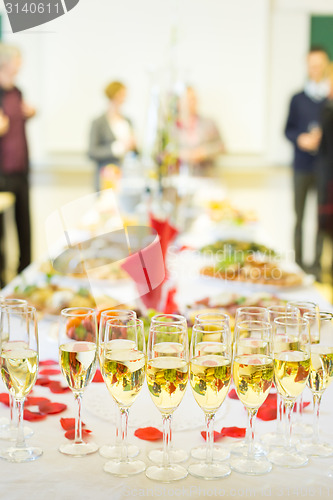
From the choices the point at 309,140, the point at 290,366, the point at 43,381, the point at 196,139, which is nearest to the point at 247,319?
the point at 290,366

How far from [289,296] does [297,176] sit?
4133mm

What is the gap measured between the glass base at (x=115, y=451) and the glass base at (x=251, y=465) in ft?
0.47

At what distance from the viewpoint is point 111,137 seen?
611 cm

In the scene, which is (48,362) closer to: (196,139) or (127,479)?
(127,479)

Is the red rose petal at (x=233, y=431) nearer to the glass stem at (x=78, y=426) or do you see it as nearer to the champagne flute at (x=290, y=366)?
the champagne flute at (x=290, y=366)

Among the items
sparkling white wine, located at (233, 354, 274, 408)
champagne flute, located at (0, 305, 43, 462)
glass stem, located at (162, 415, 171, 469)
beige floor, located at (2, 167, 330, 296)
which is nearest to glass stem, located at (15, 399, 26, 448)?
champagne flute, located at (0, 305, 43, 462)

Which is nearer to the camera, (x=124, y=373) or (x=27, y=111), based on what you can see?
(x=124, y=373)

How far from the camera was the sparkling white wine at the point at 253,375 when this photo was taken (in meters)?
0.96

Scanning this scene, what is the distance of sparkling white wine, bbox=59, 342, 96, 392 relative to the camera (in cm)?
103

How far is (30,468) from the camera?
982mm

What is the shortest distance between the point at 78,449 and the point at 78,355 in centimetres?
15

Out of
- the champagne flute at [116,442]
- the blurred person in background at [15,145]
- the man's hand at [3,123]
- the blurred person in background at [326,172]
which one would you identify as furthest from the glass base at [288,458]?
the man's hand at [3,123]

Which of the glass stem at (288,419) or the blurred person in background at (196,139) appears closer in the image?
the glass stem at (288,419)

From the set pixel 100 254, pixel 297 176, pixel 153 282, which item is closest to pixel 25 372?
pixel 153 282
